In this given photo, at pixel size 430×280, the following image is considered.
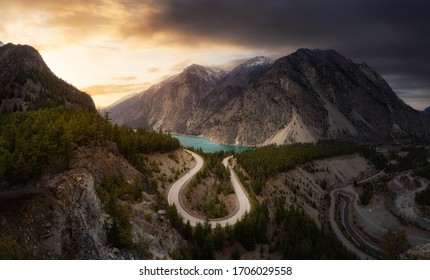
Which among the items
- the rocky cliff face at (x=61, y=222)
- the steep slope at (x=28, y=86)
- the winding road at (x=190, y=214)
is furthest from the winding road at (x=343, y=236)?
the steep slope at (x=28, y=86)

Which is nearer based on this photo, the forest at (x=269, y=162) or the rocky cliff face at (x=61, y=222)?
the rocky cliff face at (x=61, y=222)

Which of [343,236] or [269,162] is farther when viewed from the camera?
[269,162]

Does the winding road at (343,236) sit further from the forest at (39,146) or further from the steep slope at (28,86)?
the steep slope at (28,86)

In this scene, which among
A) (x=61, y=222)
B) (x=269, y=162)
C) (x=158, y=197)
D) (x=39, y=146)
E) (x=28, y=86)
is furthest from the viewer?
(x=269, y=162)

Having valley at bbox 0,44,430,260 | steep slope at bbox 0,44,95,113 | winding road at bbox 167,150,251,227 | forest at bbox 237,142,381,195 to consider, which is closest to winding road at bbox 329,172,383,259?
valley at bbox 0,44,430,260

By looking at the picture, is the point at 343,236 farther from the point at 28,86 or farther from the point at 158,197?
the point at 28,86

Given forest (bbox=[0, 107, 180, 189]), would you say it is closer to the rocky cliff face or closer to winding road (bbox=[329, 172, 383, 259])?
the rocky cliff face

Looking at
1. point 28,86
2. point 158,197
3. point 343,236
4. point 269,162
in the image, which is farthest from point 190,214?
point 28,86

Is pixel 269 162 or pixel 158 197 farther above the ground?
pixel 158 197

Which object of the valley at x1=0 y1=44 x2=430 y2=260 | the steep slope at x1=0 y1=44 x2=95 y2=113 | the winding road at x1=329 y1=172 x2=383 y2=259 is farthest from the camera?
the steep slope at x1=0 y1=44 x2=95 y2=113

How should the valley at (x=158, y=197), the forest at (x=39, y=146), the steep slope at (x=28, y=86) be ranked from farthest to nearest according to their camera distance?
the steep slope at (x=28, y=86) → the forest at (x=39, y=146) → the valley at (x=158, y=197)
